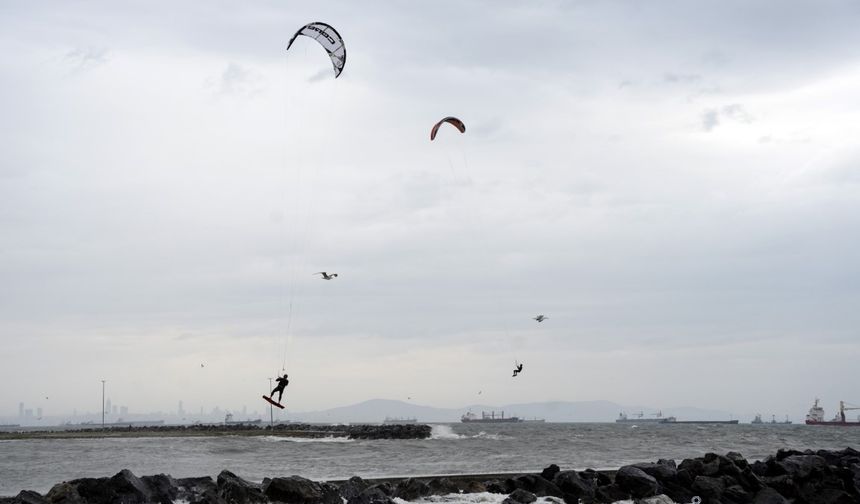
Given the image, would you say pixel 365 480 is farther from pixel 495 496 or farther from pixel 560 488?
pixel 560 488

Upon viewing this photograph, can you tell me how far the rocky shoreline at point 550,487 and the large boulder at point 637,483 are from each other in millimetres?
20

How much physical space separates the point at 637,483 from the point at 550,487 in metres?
1.85

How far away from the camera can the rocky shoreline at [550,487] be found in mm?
15781

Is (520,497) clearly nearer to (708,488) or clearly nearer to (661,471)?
(661,471)

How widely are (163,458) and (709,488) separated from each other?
82.3ft

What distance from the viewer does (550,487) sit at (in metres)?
17.0

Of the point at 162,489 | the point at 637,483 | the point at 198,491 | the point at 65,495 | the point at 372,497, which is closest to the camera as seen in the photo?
the point at 65,495

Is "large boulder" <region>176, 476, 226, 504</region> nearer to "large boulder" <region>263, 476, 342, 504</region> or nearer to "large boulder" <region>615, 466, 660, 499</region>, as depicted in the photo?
"large boulder" <region>263, 476, 342, 504</region>

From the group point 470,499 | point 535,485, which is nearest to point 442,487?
point 470,499

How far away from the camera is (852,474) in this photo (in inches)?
766

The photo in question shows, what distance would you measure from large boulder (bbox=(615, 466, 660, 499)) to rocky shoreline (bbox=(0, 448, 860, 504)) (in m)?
0.02

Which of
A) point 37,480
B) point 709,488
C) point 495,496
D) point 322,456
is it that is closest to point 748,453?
point 322,456

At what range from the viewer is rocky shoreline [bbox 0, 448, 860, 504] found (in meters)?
15.8

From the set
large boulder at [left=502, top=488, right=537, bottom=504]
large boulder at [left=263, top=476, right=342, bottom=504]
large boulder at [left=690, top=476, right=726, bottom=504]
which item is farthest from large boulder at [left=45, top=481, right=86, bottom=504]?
large boulder at [left=690, top=476, right=726, bottom=504]
